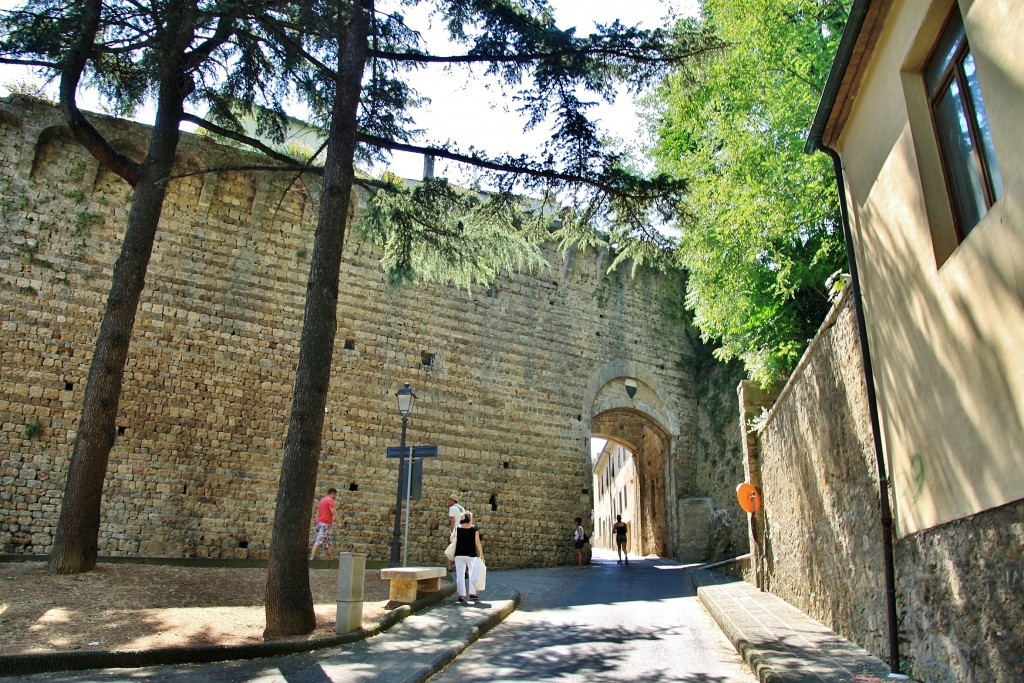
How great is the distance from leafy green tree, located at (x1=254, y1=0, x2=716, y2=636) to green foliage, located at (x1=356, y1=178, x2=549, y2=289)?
0.07 ft

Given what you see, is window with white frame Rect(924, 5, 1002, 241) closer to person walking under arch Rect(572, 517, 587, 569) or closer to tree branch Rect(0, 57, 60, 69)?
tree branch Rect(0, 57, 60, 69)

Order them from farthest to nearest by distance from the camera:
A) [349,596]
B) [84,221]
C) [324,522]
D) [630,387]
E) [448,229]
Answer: [630,387], [84,221], [324,522], [448,229], [349,596]

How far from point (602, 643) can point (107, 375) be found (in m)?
6.67

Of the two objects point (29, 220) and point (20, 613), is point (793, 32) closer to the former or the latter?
point (20, 613)

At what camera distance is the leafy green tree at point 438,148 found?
273 inches

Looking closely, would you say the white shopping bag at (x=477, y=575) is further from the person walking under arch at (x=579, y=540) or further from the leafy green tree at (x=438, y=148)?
the person walking under arch at (x=579, y=540)

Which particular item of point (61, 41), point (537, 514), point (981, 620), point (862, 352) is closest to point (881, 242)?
point (862, 352)

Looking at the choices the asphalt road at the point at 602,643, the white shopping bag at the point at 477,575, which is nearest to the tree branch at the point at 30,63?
the white shopping bag at the point at 477,575

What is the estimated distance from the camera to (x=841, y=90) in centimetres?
561

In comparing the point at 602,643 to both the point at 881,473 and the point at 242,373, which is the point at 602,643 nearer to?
the point at 881,473

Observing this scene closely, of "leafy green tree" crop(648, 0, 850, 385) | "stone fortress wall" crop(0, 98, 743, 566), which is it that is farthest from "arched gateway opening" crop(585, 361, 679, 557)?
"leafy green tree" crop(648, 0, 850, 385)

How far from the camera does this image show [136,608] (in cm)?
673

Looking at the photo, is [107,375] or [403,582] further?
[107,375]

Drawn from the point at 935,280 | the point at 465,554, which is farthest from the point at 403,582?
the point at 935,280
